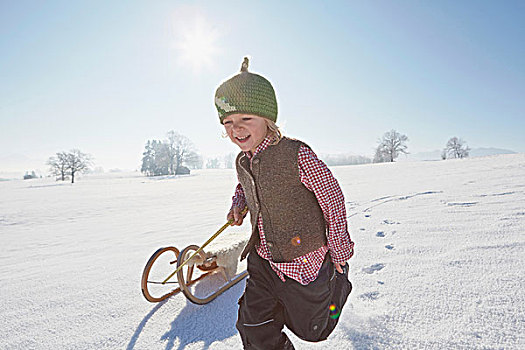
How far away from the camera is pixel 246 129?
1.47 m

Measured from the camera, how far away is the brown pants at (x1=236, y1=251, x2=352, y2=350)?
4.72 feet

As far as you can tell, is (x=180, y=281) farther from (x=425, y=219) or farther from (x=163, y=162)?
(x=163, y=162)

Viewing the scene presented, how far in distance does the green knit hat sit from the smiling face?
0.04 meters

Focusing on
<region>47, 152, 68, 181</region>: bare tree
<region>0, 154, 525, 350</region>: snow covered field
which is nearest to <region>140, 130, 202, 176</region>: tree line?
<region>47, 152, 68, 181</region>: bare tree

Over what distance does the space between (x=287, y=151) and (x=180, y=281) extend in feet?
4.78

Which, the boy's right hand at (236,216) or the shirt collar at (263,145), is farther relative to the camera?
the boy's right hand at (236,216)

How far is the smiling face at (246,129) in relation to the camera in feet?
4.83

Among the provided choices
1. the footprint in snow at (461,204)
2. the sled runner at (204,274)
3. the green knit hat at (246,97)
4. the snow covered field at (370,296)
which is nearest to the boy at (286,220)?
the green knit hat at (246,97)

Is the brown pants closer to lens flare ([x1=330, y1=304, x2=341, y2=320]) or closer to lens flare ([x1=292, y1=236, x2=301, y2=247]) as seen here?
lens flare ([x1=330, y1=304, x2=341, y2=320])

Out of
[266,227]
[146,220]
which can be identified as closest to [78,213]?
[146,220]

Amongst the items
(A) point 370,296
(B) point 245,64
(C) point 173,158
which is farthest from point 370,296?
(C) point 173,158

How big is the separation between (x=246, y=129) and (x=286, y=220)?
1.76ft

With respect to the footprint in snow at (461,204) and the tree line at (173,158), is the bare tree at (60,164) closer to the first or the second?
the tree line at (173,158)

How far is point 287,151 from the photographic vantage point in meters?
1.41
